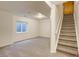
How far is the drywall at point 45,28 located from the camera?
992cm

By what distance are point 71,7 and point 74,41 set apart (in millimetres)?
4508

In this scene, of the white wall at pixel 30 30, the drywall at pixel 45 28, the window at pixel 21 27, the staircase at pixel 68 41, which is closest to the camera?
the staircase at pixel 68 41

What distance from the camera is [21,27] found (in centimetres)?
795

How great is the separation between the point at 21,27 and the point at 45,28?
3157mm

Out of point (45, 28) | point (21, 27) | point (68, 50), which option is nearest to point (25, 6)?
point (68, 50)

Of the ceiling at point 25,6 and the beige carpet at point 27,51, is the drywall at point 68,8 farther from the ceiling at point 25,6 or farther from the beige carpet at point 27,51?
the beige carpet at point 27,51

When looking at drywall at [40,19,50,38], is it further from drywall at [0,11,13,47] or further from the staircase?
drywall at [0,11,13,47]

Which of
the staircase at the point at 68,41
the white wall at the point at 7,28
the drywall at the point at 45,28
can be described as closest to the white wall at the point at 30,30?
the white wall at the point at 7,28

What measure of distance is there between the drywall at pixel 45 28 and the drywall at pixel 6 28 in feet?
15.1

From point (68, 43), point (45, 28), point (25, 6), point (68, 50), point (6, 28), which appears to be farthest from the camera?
point (45, 28)

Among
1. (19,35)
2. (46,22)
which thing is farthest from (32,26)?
(19,35)

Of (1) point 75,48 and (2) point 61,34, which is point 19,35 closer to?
(2) point 61,34

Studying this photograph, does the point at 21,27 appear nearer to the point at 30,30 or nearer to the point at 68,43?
the point at 30,30

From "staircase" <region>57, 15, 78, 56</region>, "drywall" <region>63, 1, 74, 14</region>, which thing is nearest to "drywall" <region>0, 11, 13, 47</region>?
"staircase" <region>57, 15, 78, 56</region>
